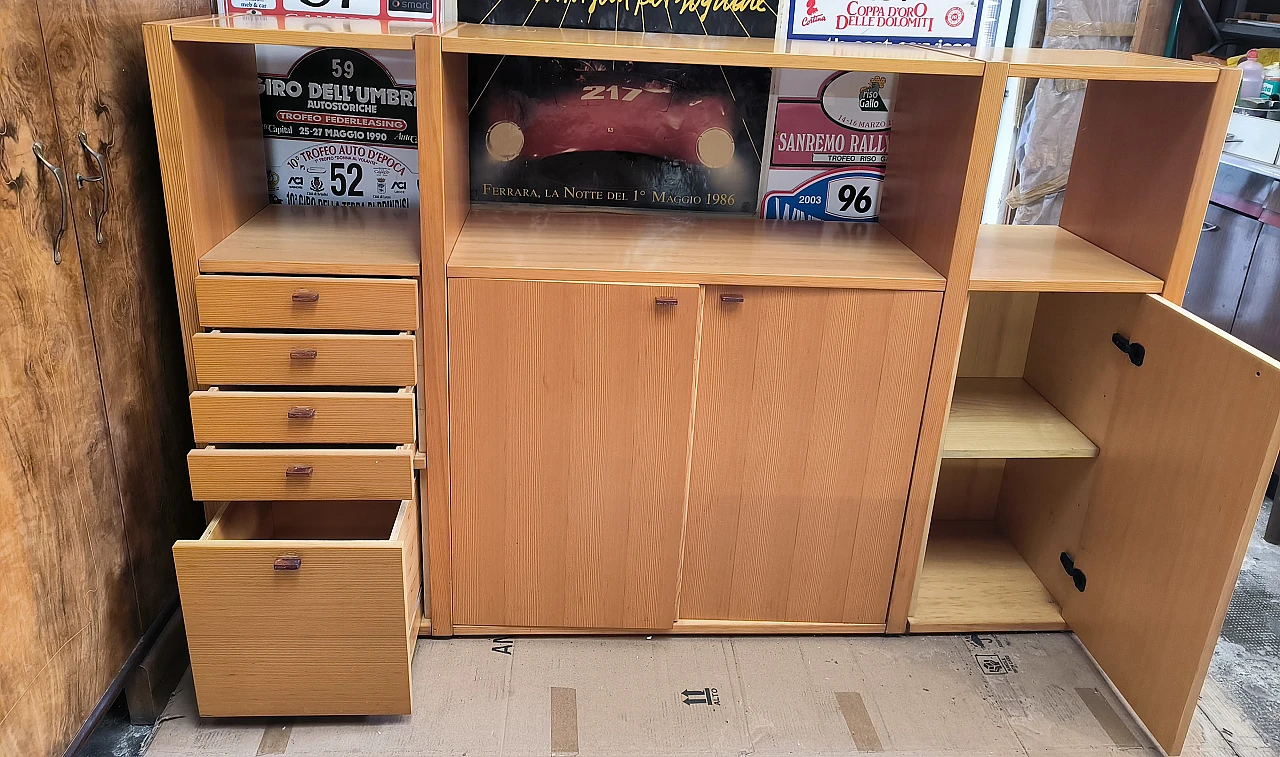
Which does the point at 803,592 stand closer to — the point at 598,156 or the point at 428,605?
the point at 428,605

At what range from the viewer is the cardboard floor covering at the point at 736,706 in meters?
1.71

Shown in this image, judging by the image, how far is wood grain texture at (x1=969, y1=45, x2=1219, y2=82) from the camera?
5.10 feet

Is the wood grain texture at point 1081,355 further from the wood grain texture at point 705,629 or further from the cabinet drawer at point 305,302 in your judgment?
the cabinet drawer at point 305,302

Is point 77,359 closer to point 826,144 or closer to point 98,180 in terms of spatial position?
point 98,180

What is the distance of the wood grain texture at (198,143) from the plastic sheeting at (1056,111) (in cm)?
191

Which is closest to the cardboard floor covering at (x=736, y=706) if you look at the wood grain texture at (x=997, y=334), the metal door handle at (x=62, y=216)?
the wood grain texture at (x=997, y=334)

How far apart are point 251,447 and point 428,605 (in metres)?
0.51

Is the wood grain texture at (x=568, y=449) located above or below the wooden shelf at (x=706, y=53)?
below

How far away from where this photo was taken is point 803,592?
1.99 metres

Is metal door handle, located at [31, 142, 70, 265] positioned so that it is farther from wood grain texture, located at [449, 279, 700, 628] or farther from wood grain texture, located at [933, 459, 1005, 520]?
wood grain texture, located at [933, 459, 1005, 520]

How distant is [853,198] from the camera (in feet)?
6.89

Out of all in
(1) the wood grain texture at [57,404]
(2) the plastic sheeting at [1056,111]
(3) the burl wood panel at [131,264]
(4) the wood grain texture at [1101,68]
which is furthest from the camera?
(2) the plastic sheeting at [1056,111]

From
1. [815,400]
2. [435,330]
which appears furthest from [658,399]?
[435,330]

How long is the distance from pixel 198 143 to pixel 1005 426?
170 centimetres
